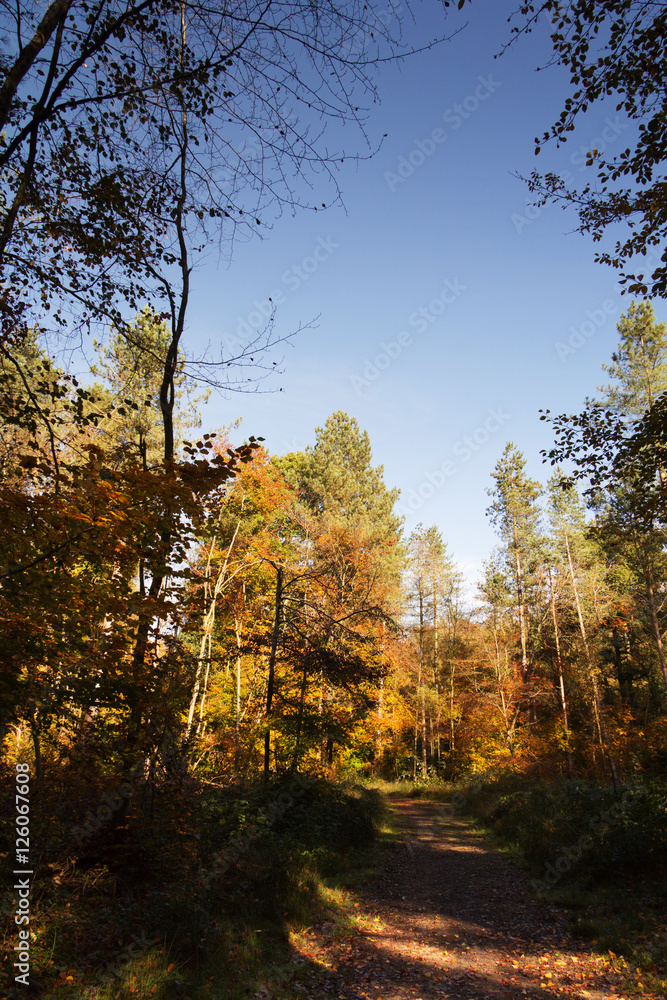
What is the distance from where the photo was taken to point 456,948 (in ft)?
20.7

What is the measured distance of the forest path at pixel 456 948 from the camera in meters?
5.21

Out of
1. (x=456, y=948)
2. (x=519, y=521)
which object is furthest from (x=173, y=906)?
(x=519, y=521)

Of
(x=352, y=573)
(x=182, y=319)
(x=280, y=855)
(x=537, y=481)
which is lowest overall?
(x=280, y=855)

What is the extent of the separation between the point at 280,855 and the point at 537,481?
26.9 m

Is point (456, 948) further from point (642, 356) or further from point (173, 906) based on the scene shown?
point (642, 356)

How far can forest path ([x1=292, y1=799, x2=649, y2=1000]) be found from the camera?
17.1ft

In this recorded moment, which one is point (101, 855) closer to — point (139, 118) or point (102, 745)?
point (102, 745)

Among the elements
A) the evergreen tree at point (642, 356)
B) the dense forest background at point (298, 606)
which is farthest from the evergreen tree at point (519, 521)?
the evergreen tree at point (642, 356)

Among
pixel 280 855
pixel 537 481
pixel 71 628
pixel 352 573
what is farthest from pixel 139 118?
pixel 537 481

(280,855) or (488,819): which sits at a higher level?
(280,855)

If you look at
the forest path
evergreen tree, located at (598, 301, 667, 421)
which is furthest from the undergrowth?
evergreen tree, located at (598, 301, 667, 421)

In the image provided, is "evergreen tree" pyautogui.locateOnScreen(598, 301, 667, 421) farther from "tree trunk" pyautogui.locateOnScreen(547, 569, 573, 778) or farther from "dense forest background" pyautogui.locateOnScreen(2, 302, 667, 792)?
"tree trunk" pyautogui.locateOnScreen(547, 569, 573, 778)

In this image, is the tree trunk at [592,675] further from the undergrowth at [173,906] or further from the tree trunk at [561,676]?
the undergrowth at [173,906]

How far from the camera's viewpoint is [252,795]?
9320 mm
